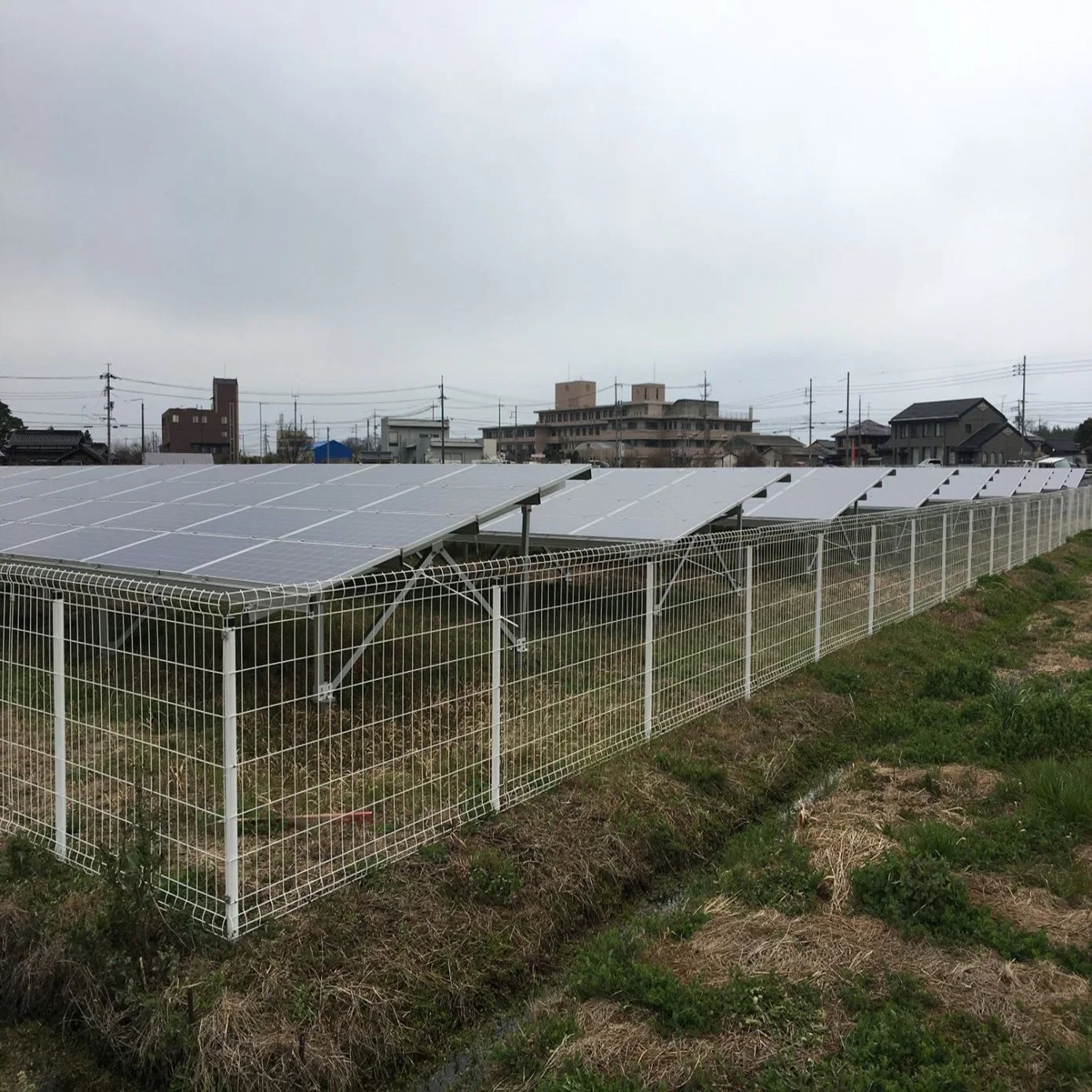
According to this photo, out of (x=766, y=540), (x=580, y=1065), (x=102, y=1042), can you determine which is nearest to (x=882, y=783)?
(x=766, y=540)

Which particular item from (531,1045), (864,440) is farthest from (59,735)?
(864,440)

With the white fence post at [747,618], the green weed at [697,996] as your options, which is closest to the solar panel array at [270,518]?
the white fence post at [747,618]

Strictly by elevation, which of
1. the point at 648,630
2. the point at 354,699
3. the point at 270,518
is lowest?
the point at 354,699

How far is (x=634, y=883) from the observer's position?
17.2 ft

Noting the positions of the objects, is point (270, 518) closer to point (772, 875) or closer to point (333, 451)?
point (772, 875)

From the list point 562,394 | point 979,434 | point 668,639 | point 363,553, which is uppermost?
point 562,394

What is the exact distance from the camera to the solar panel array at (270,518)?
7332 millimetres

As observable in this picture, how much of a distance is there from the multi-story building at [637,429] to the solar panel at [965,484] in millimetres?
52581

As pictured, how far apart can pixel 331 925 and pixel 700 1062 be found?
1.76 m

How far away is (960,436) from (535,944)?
75.9 m

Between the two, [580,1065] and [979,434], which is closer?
[580,1065]

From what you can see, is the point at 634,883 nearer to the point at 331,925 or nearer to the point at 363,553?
the point at 331,925

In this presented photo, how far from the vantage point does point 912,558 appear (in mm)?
11945

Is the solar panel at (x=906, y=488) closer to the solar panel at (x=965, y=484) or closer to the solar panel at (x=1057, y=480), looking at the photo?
the solar panel at (x=965, y=484)
